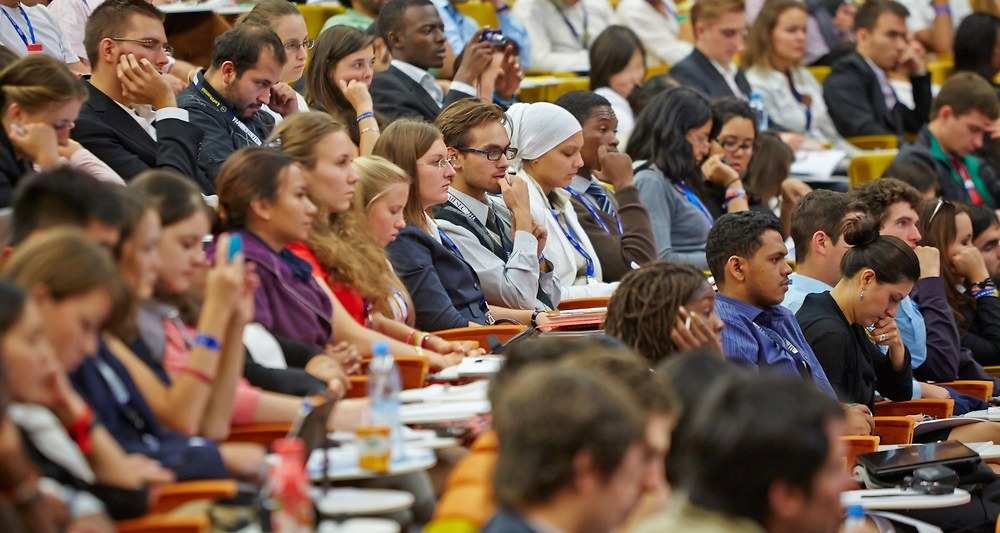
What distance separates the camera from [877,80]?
961cm

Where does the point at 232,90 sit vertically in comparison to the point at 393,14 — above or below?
above

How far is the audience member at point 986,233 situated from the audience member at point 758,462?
427 cm

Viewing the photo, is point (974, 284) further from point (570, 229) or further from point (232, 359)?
point (232, 359)

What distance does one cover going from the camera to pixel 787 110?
30.7 ft

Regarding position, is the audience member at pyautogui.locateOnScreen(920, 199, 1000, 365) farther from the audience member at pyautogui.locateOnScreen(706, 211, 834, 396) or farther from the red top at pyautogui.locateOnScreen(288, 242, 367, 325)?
the red top at pyautogui.locateOnScreen(288, 242, 367, 325)

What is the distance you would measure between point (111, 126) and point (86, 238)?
2.24 meters

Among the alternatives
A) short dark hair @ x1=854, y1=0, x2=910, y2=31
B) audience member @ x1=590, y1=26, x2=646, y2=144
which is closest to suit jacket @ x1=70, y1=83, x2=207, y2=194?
audience member @ x1=590, y1=26, x2=646, y2=144

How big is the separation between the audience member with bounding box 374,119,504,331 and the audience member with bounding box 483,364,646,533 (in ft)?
8.22

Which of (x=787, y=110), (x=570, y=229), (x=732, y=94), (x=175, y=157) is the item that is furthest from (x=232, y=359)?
(x=787, y=110)

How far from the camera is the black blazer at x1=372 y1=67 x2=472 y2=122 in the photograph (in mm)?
6586

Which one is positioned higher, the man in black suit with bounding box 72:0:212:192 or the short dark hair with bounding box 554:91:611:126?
the man in black suit with bounding box 72:0:212:192

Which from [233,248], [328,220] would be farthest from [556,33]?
[233,248]

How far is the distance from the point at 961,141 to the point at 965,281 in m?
2.03

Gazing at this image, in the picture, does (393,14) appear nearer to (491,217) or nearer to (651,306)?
(491,217)
